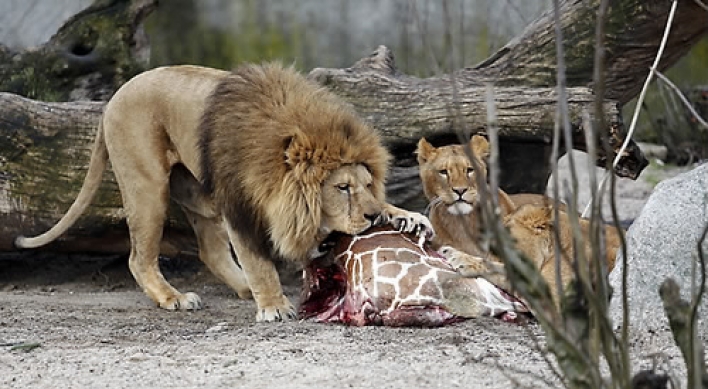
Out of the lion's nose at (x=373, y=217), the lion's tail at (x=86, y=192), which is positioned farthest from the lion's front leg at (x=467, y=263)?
the lion's tail at (x=86, y=192)

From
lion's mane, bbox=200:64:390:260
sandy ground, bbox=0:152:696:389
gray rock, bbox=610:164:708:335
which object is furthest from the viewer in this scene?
lion's mane, bbox=200:64:390:260

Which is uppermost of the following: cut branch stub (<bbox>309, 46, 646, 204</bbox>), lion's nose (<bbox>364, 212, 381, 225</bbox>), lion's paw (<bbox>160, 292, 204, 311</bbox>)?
cut branch stub (<bbox>309, 46, 646, 204</bbox>)

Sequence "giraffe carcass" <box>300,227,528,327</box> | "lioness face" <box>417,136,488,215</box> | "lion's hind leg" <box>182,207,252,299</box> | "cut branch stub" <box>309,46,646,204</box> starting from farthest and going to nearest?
1. "lion's hind leg" <box>182,207,252,299</box>
2. "cut branch stub" <box>309,46,646,204</box>
3. "lioness face" <box>417,136,488,215</box>
4. "giraffe carcass" <box>300,227,528,327</box>

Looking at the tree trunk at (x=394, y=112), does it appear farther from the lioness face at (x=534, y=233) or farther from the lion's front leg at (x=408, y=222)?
the lion's front leg at (x=408, y=222)

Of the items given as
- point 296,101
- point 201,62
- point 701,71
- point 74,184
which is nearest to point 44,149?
point 74,184

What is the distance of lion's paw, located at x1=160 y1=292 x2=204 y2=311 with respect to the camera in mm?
5423

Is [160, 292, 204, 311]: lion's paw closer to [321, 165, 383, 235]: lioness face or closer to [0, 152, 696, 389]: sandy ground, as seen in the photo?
[0, 152, 696, 389]: sandy ground

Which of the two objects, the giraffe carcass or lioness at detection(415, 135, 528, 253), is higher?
lioness at detection(415, 135, 528, 253)

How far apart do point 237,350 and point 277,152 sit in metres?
0.97

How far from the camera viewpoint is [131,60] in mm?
6969

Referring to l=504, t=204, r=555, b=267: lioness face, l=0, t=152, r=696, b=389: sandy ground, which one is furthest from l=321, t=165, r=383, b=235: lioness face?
l=504, t=204, r=555, b=267: lioness face

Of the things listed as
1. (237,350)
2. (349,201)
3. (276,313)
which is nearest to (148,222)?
(276,313)

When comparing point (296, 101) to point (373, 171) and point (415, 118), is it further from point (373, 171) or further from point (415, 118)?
point (415, 118)

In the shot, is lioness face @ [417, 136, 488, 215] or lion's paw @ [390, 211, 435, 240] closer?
lion's paw @ [390, 211, 435, 240]
